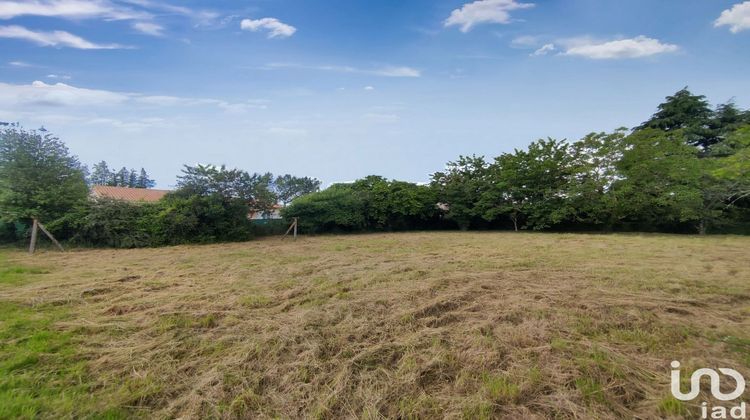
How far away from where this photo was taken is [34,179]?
782cm

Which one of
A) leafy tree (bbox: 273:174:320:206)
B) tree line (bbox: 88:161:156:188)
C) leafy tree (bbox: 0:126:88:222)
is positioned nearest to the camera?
leafy tree (bbox: 0:126:88:222)

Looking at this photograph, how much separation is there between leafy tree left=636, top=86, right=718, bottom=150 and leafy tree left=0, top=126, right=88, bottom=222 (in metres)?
25.2

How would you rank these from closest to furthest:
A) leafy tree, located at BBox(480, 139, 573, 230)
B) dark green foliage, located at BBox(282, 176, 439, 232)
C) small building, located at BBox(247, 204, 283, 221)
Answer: small building, located at BBox(247, 204, 283, 221) → dark green foliage, located at BBox(282, 176, 439, 232) → leafy tree, located at BBox(480, 139, 573, 230)

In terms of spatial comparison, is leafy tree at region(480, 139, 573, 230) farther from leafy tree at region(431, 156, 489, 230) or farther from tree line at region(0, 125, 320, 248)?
tree line at region(0, 125, 320, 248)

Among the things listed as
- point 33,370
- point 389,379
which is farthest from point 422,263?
point 33,370

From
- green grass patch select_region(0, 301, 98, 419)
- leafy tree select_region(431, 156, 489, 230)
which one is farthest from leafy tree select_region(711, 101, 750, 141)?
green grass patch select_region(0, 301, 98, 419)

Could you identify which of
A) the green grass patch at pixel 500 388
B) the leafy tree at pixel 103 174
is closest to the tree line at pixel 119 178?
the leafy tree at pixel 103 174

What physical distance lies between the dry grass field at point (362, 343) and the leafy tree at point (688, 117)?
693 inches

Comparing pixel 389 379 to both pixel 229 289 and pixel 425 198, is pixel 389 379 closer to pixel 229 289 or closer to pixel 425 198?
pixel 229 289

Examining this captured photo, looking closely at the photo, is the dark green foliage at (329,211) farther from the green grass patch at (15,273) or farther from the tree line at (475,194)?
the green grass patch at (15,273)

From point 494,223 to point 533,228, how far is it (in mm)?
2170

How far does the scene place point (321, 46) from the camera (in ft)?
28.1

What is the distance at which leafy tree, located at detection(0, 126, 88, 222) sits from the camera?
748cm

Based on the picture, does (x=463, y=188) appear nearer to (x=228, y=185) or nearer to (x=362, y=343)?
(x=228, y=185)
